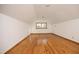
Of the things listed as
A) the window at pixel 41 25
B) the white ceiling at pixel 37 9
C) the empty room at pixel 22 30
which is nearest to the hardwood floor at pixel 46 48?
the empty room at pixel 22 30

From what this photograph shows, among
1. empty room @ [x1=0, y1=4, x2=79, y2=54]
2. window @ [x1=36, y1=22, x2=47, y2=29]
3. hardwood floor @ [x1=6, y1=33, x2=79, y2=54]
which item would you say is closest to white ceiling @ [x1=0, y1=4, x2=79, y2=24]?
empty room @ [x1=0, y1=4, x2=79, y2=54]

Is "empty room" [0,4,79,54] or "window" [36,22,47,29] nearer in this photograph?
"empty room" [0,4,79,54]

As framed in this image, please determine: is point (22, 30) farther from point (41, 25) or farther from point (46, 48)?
point (41, 25)

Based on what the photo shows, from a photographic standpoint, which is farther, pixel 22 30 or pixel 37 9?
pixel 22 30

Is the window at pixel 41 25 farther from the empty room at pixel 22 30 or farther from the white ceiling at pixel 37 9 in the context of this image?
the white ceiling at pixel 37 9

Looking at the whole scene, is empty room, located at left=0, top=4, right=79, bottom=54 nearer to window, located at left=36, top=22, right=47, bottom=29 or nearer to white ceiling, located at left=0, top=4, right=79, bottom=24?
white ceiling, located at left=0, top=4, right=79, bottom=24

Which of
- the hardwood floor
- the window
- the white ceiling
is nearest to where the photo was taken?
the white ceiling

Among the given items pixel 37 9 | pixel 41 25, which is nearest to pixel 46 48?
pixel 37 9

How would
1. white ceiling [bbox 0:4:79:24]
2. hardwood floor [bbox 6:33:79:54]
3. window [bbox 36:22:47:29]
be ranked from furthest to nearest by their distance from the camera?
window [bbox 36:22:47:29] < hardwood floor [bbox 6:33:79:54] < white ceiling [bbox 0:4:79:24]

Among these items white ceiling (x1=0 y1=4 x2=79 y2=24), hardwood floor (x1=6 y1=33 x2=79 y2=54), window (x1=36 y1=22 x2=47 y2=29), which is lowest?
hardwood floor (x1=6 y1=33 x2=79 y2=54)

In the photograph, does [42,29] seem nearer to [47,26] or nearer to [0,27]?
[47,26]
